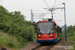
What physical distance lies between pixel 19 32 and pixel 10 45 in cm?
783

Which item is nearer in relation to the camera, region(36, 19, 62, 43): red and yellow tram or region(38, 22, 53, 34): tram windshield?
region(36, 19, 62, 43): red and yellow tram

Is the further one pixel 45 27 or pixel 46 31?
pixel 46 31

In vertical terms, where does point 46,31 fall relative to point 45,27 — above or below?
below

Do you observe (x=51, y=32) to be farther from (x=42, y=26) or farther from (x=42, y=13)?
(x=42, y=13)

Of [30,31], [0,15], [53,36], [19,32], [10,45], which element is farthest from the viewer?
[30,31]

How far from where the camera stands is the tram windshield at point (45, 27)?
2015 cm

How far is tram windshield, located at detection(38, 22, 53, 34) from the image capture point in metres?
20.2

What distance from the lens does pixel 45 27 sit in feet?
65.9

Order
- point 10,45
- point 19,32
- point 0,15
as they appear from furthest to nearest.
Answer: point 0,15 → point 19,32 → point 10,45

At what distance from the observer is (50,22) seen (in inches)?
802

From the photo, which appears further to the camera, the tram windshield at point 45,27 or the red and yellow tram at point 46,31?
the tram windshield at point 45,27

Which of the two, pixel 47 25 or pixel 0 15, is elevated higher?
pixel 0 15

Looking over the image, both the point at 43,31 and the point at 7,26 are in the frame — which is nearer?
the point at 43,31

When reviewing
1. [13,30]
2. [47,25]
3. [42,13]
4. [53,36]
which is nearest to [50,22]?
[47,25]
